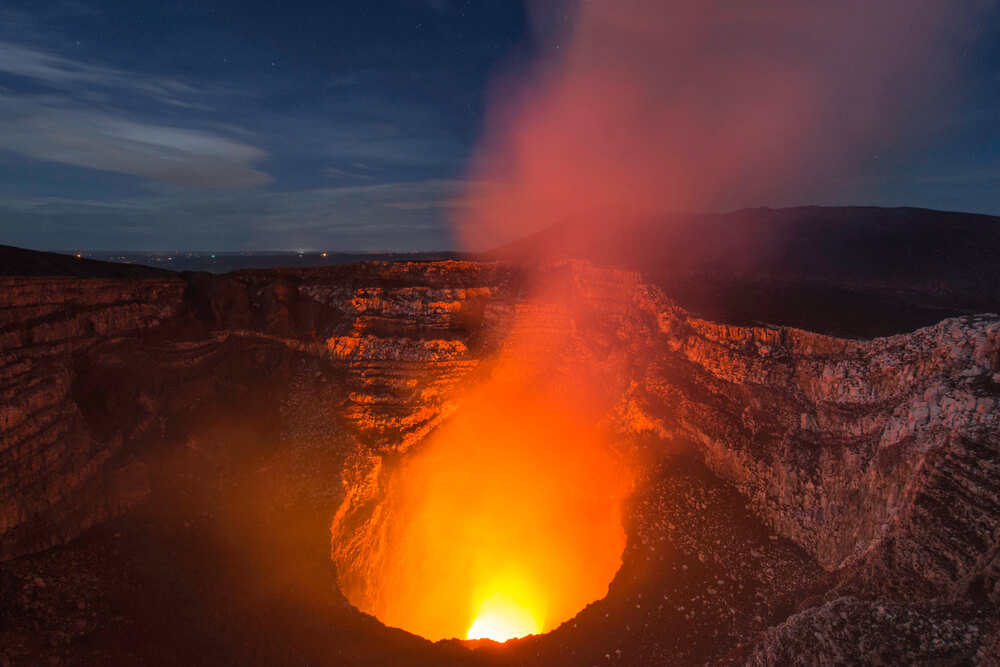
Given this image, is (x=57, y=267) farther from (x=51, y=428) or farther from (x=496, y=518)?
(x=496, y=518)

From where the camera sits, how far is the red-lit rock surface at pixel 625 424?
9.34 m

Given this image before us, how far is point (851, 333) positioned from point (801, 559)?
24.8 feet

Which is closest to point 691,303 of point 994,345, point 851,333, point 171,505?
point 851,333

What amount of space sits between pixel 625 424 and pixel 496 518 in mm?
9323

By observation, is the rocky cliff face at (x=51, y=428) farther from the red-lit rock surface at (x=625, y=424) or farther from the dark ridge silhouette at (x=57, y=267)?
the dark ridge silhouette at (x=57, y=267)

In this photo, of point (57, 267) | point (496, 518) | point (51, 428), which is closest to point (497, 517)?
point (496, 518)

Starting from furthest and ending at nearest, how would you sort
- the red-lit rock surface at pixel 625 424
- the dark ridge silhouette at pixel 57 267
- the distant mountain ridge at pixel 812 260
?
1. the distant mountain ridge at pixel 812 260
2. the dark ridge silhouette at pixel 57 267
3. the red-lit rock surface at pixel 625 424

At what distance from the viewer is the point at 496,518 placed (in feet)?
79.9

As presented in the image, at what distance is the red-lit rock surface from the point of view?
934cm

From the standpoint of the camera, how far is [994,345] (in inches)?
410

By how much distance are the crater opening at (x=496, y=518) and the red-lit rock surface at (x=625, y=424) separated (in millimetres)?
1667

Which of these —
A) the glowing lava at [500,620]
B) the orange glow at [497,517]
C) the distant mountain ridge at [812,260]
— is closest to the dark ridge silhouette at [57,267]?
the orange glow at [497,517]

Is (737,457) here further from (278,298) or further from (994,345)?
(278,298)

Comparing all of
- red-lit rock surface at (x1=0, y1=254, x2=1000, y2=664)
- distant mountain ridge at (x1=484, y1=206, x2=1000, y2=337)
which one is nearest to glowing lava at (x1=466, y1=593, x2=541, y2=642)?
red-lit rock surface at (x1=0, y1=254, x2=1000, y2=664)
